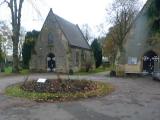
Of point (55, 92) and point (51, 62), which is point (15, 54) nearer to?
point (51, 62)

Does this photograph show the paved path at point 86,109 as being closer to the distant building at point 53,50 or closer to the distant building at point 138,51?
the distant building at point 138,51

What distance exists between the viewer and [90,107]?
12.8 metres

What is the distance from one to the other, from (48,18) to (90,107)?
1264 inches

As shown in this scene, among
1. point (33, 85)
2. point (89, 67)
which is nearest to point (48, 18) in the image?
point (89, 67)

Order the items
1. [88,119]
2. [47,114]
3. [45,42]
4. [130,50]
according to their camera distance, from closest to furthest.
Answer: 1. [88,119]
2. [47,114]
3. [130,50]
4. [45,42]

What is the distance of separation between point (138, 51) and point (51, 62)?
14346 millimetres

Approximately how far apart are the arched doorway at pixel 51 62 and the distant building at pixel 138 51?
1165 centimetres

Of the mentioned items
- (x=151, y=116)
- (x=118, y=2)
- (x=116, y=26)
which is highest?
(x=118, y=2)

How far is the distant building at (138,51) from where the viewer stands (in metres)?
35.1

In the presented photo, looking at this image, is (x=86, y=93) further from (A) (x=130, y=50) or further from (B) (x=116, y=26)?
(B) (x=116, y=26)

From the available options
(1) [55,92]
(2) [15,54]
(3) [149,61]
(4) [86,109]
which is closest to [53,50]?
(2) [15,54]

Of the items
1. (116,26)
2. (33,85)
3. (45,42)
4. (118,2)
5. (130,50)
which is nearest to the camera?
(33,85)

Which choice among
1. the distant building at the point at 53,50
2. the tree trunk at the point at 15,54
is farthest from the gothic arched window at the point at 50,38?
the tree trunk at the point at 15,54

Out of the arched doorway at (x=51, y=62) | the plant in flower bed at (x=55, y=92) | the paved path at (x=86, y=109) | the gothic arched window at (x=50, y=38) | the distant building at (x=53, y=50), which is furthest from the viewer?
the arched doorway at (x=51, y=62)
